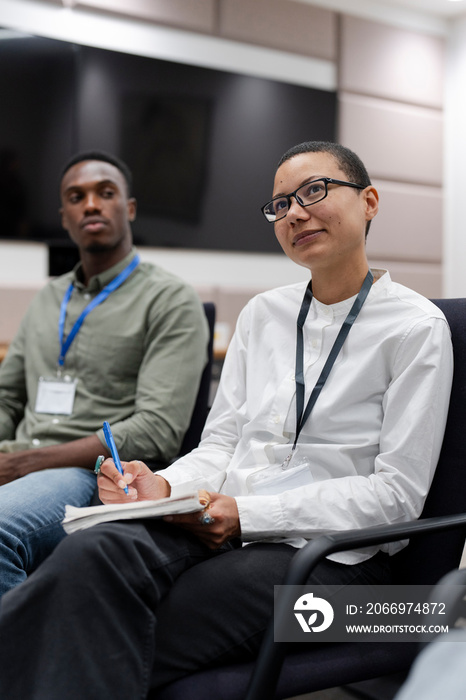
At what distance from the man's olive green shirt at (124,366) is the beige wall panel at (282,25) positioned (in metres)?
2.91

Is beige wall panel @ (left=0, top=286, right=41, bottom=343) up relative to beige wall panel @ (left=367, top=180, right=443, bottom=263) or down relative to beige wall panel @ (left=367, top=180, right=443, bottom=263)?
down

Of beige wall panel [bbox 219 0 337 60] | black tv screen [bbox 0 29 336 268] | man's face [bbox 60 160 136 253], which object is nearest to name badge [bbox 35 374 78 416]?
man's face [bbox 60 160 136 253]

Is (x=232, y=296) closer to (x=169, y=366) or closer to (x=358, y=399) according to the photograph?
(x=169, y=366)

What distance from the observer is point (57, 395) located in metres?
1.98

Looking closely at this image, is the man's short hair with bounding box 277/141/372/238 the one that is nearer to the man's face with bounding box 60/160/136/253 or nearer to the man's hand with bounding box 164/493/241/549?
the man's hand with bounding box 164/493/241/549

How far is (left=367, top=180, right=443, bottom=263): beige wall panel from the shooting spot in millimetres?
4910

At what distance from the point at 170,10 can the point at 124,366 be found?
3.07m

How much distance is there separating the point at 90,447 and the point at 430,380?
0.96 metres

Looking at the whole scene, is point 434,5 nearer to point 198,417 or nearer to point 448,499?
point 198,417

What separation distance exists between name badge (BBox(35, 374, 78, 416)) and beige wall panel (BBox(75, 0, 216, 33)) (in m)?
2.81

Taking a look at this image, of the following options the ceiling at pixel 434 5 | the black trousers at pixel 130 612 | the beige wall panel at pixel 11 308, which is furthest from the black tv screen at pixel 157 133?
the black trousers at pixel 130 612

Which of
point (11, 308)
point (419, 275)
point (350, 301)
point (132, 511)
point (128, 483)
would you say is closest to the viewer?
point (132, 511)

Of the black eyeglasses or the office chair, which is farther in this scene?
the black eyeglasses

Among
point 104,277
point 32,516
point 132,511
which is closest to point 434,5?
point 104,277
